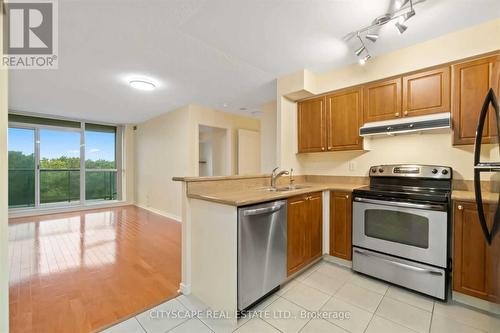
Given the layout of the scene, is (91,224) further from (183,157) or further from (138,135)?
(138,135)

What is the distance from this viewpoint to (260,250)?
5.89 feet

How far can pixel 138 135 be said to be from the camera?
6.41 meters

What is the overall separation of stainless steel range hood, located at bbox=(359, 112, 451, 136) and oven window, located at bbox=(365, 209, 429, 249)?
87 cm

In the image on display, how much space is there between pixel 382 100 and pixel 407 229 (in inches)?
56.9

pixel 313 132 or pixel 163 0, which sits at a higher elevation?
pixel 163 0

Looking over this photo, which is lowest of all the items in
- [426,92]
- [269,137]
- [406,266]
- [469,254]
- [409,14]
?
[406,266]

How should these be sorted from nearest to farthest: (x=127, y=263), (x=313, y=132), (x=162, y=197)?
(x=127, y=263), (x=313, y=132), (x=162, y=197)

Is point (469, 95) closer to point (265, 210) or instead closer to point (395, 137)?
point (395, 137)

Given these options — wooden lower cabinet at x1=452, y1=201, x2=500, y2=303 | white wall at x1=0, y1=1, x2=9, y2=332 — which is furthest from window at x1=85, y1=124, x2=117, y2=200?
wooden lower cabinet at x1=452, y1=201, x2=500, y2=303

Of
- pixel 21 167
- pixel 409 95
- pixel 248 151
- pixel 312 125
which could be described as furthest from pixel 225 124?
pixel 21 167

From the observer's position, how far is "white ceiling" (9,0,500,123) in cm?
179

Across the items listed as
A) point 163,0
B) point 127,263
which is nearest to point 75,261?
point 127,263

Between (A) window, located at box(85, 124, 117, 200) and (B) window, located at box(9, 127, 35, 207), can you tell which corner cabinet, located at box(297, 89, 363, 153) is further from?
(B) window, located at box(9, 127, 35, 207)

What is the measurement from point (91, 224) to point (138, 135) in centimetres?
294
